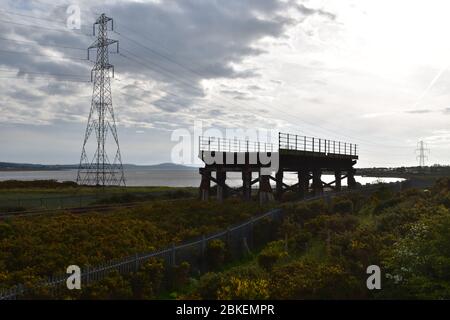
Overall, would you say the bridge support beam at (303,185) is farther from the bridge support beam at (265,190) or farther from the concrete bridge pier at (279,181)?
the bridge support beam at (265,190)

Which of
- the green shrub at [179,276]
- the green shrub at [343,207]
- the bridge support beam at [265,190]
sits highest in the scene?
the bridge support beam at [265,190]

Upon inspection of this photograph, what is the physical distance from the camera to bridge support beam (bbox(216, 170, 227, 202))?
3016 cm

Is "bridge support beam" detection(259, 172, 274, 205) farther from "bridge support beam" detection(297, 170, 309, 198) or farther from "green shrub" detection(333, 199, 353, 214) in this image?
"bridge support beam" detection(297, 170, 309, 198)

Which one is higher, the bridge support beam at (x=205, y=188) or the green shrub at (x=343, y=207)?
the bridge support beam at (x=205, y=188)

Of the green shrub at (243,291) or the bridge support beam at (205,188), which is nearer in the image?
the green shrub at (243,291)

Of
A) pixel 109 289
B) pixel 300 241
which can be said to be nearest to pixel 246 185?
pixel 300 241

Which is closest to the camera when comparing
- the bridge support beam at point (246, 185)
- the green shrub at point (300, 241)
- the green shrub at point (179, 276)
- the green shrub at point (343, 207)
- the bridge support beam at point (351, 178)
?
the green shrub at point (179, 276)

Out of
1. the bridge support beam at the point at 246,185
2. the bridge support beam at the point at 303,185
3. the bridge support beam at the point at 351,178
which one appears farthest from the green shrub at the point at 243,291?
the bridge support beam at the point at 351,178

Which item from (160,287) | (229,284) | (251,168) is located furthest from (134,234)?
(251,168)

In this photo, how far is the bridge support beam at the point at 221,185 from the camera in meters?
30.2

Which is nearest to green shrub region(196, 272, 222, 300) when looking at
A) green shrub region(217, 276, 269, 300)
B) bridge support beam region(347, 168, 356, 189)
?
green shrub region(217, 276, 269, 300)

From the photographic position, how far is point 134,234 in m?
18.5
